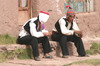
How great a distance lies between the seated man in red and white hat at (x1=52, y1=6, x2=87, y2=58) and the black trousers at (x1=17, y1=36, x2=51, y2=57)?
425mm

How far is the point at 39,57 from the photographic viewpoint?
9242mm

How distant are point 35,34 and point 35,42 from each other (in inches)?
7.3

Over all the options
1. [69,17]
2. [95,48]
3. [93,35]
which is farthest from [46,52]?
[93,35]

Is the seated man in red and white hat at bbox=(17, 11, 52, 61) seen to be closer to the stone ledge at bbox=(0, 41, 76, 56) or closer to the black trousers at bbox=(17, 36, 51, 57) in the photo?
the black trousers at bbox=(17, 36, 51, 57)

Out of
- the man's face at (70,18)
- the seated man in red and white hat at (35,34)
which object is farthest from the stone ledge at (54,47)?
the man's face at (70,18)

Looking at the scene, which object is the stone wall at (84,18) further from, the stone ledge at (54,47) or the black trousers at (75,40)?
the black trousers at (75,40)

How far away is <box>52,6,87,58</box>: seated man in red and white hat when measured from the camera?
31.8 feet

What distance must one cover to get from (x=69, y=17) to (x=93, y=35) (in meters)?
2.60

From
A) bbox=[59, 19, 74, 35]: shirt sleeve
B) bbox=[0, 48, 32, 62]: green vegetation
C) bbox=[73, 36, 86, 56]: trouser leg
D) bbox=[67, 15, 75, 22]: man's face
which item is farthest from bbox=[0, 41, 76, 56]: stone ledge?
bbox=[67, 15, 75, 22]: man's face

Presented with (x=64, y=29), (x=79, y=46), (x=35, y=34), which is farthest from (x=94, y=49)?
(x=35, y=34)

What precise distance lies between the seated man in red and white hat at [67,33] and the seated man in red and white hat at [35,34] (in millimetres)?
422

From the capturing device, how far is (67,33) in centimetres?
974

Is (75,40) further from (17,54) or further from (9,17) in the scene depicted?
(9,17)

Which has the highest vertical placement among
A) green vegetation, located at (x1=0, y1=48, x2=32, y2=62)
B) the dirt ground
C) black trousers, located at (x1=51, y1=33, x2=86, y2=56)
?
black trousers, located at (x1=51, y1=33, x2=86, y2=56)
